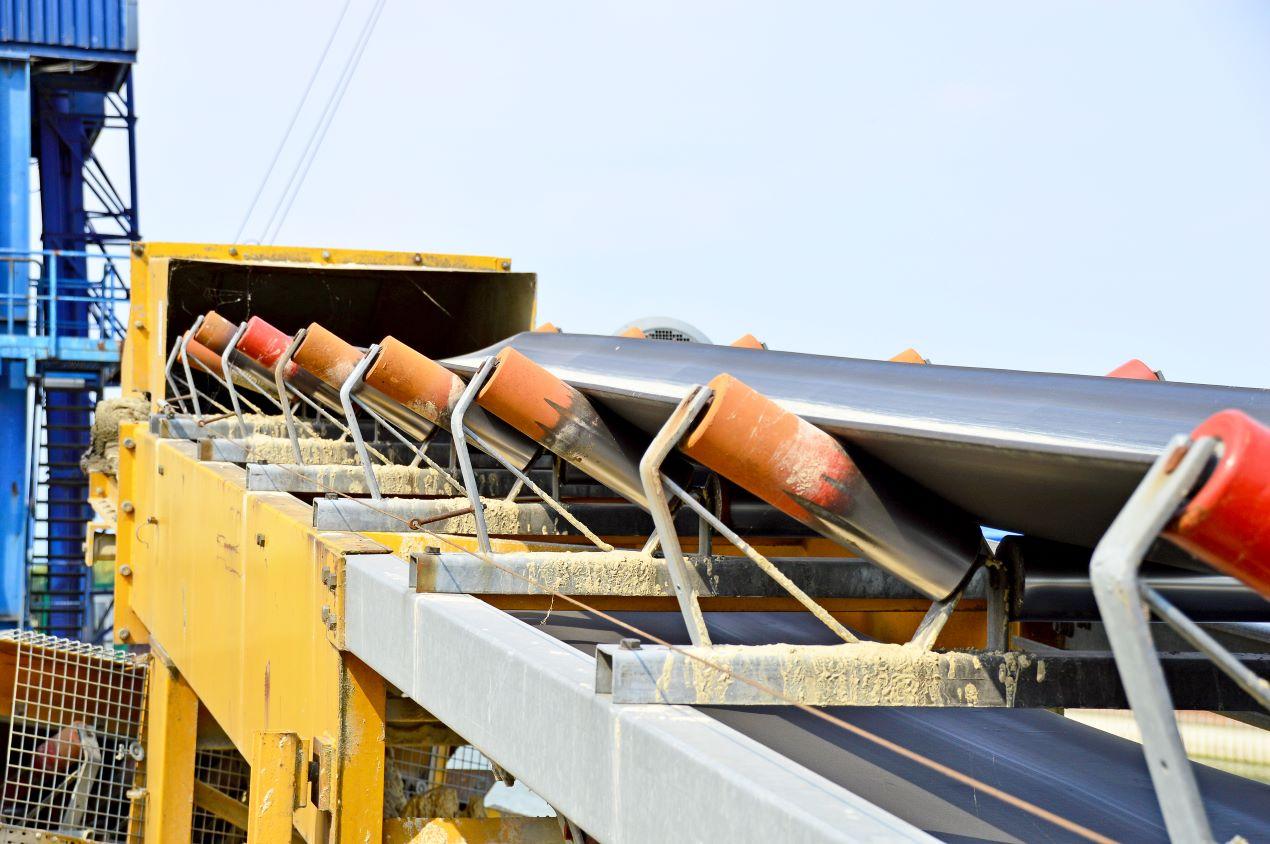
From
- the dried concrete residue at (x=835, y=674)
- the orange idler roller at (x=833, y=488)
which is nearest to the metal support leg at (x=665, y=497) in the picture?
the orange idler roller at (x=833, y=488)

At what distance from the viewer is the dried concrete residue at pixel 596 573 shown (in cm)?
401

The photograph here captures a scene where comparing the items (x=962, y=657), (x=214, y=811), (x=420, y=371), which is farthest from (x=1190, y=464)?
(x=214, y=811)

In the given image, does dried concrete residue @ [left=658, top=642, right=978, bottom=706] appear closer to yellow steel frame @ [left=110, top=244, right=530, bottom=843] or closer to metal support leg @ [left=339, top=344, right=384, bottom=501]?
yellow steel frame @ [left=110, top=244, right=530, bottom=843]

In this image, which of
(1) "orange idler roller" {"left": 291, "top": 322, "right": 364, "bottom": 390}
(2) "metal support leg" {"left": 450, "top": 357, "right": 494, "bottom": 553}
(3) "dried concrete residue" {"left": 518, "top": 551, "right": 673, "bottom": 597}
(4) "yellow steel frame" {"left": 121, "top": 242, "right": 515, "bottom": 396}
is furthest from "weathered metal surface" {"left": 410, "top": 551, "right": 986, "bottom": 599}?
(4) "yellow steel frame" {"left": 121, "top": 242, "right": 515, "bottom": 396}

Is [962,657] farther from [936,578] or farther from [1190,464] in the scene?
[1190,464]

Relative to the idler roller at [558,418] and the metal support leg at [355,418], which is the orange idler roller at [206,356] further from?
the idler roller at [558,418]

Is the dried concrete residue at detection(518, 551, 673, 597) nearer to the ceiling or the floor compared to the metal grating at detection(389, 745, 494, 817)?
nearer to the ceiling

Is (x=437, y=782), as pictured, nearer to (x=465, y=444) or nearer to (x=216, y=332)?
(x=216, y=332)

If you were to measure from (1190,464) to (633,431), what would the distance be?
272 centimetres

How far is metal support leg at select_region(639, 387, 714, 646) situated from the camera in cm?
279

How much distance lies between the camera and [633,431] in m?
4.22

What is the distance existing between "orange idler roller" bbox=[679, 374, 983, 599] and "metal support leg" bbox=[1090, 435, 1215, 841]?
118 centimetres

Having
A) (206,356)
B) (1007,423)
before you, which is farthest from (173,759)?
(1007,423)

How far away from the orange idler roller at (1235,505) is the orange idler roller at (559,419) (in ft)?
8.38
